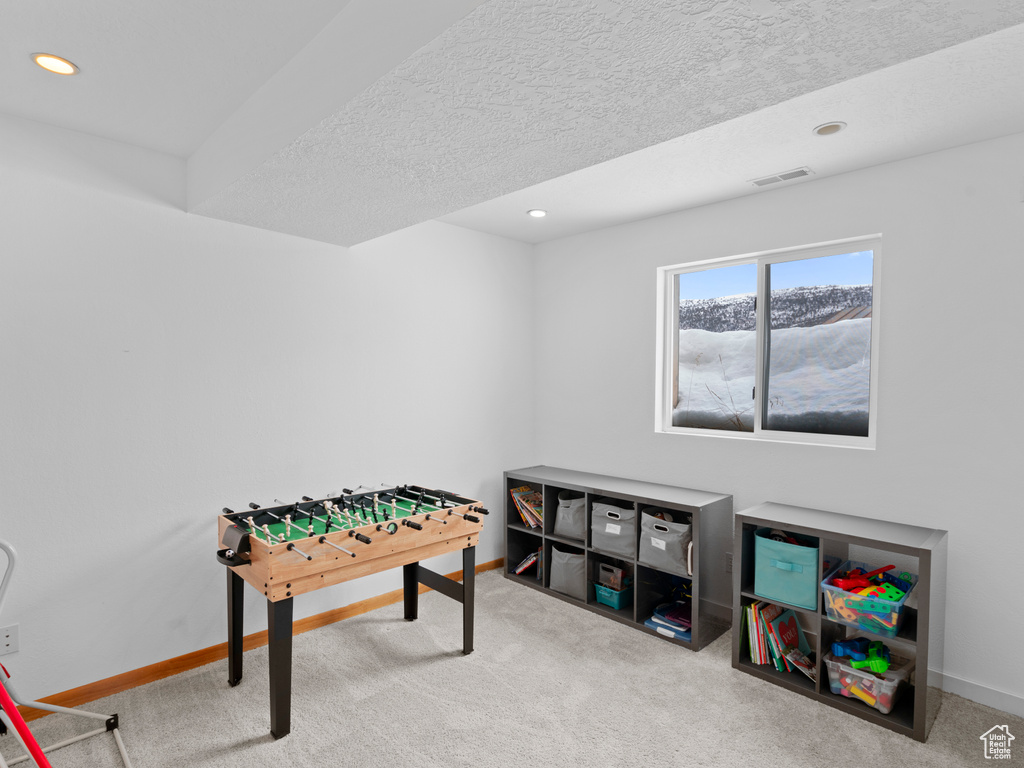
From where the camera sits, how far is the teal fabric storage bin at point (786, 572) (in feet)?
8.23

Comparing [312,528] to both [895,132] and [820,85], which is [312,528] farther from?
[895,132]

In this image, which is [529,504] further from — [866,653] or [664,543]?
[866,653]

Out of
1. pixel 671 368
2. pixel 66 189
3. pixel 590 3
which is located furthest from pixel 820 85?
pixel 66 189

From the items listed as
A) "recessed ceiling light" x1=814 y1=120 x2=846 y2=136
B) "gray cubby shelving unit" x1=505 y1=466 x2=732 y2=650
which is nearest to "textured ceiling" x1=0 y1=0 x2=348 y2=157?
"recessed ceiling light" x1=814 y1=120 x2=846 y2=136

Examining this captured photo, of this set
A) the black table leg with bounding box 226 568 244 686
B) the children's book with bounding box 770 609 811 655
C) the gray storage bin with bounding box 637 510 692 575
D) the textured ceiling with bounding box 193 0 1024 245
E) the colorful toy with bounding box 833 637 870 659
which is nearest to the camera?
the textured ceiling with bounding box 193 0 1024 245

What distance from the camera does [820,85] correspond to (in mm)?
1477

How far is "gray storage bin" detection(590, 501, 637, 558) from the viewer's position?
3.24 m

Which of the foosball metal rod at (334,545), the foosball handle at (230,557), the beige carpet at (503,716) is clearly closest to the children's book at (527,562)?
the beige carpet at (503,716)

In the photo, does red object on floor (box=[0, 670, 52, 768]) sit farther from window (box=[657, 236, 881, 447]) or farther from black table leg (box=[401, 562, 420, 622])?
window (box=[657, 236, 881, 447])

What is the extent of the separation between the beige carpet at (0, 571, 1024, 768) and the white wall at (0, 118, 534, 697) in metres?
0.31

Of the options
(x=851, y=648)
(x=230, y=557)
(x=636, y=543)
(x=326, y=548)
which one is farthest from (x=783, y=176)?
(x=230, y=557)

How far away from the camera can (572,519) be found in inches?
140

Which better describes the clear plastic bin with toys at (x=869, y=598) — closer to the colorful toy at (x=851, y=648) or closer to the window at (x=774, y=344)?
the colorful toy at (x=851, y=648)

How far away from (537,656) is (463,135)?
8.09 ft
